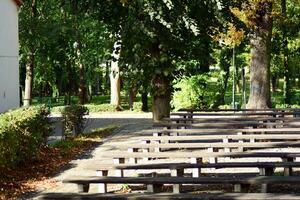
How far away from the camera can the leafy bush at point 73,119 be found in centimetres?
1869

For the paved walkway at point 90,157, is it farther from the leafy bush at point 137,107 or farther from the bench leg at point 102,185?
the leafy bush at point 137,107

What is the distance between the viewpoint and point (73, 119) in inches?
755

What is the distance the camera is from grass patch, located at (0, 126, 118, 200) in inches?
426

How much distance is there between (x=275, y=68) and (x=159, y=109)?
87.5ft

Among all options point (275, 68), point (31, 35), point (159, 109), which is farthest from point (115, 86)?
point (159, 109)

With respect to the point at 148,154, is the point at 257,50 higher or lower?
higher

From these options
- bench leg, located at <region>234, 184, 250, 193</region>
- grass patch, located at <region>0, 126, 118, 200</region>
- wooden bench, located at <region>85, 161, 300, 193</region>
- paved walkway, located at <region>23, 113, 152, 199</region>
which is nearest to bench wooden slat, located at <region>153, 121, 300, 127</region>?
paved walkway, located at <region>23, 113, 152, 199</region>

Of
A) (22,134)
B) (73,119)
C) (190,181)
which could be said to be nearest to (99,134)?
(73,119)

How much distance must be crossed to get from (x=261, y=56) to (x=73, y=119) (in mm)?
6368

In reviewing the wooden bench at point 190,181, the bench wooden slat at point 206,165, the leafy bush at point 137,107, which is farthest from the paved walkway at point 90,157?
the leafy bush at point 137,107

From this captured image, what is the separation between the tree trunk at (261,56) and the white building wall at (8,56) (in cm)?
1128

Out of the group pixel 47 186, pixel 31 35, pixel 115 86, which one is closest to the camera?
pixel 47 186

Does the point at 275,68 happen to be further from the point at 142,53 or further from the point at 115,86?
the point at 142,53

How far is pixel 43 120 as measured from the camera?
14.8 metres
